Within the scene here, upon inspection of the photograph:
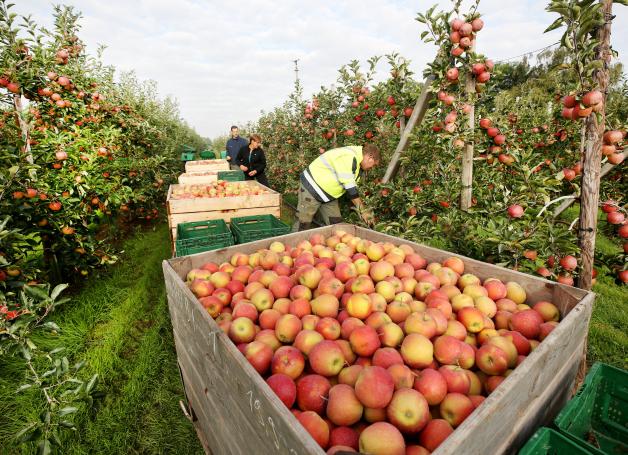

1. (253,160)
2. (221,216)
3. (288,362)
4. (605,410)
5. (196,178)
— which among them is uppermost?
(253,160)

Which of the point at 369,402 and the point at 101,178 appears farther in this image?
the point at 101,178

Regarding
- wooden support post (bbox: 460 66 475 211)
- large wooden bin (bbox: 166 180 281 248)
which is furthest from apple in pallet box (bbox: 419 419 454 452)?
large wooden bin (bbox: 166 180 281 248)

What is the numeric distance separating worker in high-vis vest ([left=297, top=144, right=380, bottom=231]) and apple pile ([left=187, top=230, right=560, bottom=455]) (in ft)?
6.04

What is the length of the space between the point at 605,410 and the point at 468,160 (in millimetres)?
2058

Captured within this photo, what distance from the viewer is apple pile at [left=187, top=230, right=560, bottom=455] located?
1.20m

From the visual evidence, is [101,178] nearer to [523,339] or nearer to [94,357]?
[94,357]

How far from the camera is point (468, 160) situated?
3.07 metres

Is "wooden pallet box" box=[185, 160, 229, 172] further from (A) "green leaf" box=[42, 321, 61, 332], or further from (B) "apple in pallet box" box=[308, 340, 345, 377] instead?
(B) "apple in pallet box" box=[308, 340, 345, 377]

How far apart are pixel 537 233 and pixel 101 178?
4841 millimetres

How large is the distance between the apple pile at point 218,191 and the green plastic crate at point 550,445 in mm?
4610

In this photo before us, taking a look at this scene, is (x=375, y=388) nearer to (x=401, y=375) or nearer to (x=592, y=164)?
(x=401, y=375)

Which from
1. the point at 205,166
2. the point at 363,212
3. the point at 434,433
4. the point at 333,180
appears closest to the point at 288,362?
the point at 434,433

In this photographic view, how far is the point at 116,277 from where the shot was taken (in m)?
4.84

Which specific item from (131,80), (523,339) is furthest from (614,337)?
(131,80)
